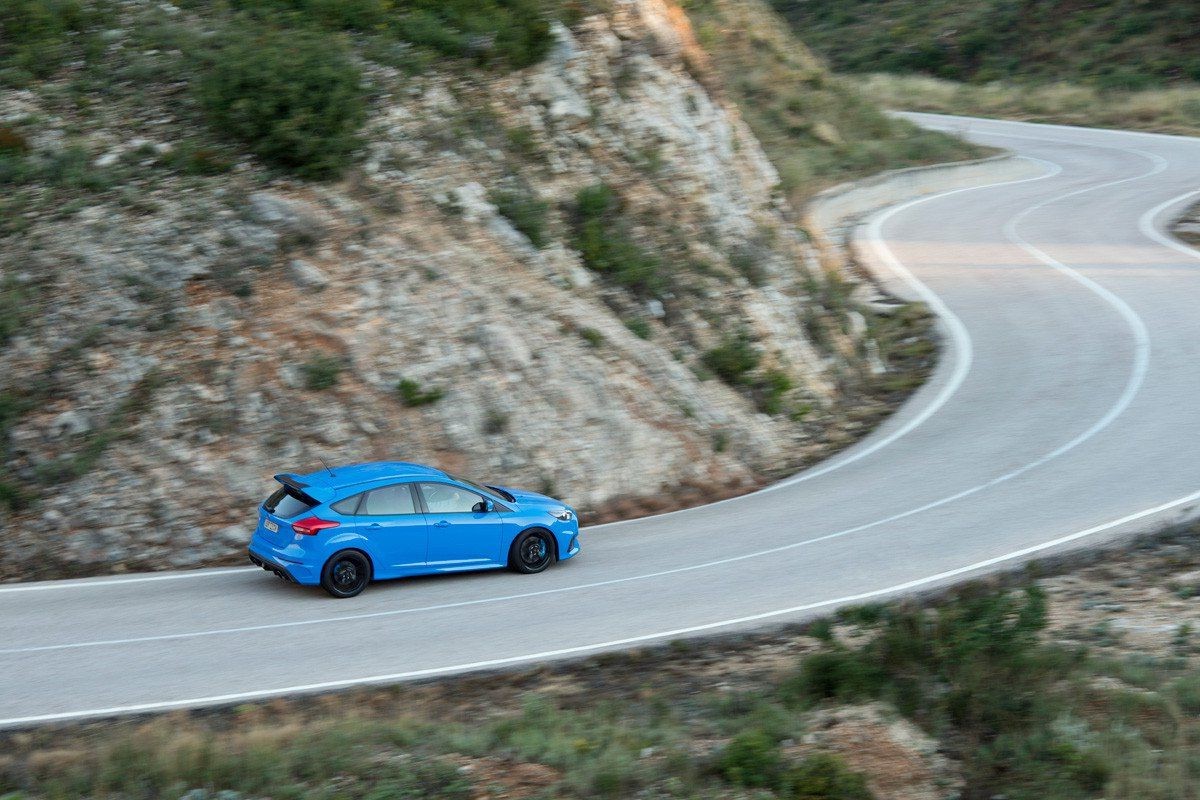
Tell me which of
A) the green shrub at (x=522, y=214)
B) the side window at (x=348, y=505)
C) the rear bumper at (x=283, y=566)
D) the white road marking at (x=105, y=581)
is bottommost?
the white road marking at (x=105, y=581)

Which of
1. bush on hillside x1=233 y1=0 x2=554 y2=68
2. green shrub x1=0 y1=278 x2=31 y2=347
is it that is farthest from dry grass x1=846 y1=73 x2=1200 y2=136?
green shrub x1=0 y1=278 x2=31 y2=347

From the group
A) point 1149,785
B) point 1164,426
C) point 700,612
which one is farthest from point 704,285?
point 1149,785

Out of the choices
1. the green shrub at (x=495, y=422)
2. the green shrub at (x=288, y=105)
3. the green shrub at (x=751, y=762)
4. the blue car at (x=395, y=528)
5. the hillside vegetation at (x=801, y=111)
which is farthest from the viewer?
the hillside vegetation at (x=801, y=111)

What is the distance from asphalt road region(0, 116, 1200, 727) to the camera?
1129cm

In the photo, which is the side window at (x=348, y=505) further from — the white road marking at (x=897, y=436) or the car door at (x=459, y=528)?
the white road marking at (x=897, y=436)

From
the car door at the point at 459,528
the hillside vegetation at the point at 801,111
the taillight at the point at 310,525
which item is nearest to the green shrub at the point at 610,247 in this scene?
the car door at the point at 459,528

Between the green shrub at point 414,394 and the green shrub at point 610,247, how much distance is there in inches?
167

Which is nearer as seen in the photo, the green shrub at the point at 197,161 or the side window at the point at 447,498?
the side window at the point at 447,498

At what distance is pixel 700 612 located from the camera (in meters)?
12.7

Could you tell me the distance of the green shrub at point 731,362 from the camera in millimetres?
19453

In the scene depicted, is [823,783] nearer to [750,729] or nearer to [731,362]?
[750,729]

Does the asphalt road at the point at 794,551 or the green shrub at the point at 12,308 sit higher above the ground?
the green shrub at the point at 12,308

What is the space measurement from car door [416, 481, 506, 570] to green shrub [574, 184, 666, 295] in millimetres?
6594

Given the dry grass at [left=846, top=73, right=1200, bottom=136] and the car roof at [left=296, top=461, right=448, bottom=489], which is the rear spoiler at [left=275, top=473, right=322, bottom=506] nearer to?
the car roof at [left=296, top=461, right=448, bottom=489]
